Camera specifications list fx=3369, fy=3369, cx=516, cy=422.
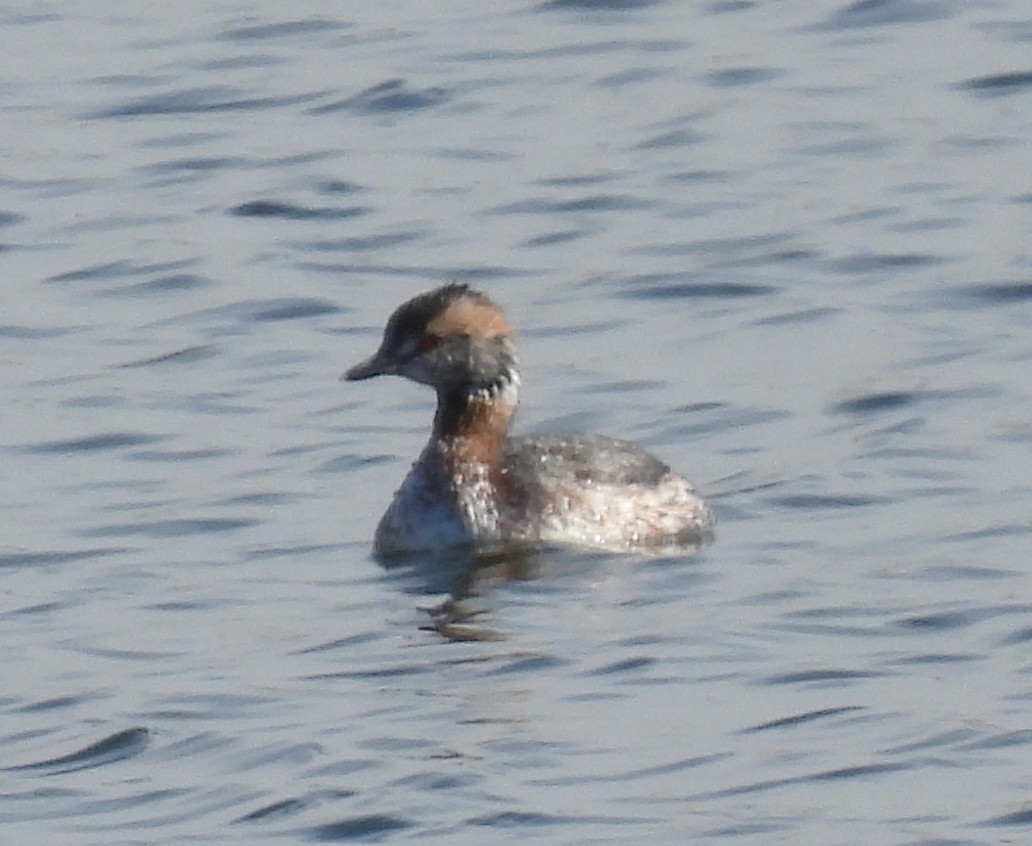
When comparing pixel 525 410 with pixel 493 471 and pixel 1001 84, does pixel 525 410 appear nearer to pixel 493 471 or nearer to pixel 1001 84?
pixel 493 471

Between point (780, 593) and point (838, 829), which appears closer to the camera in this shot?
point (838, 829)

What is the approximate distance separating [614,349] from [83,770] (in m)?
6.18

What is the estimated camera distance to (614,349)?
613 inches

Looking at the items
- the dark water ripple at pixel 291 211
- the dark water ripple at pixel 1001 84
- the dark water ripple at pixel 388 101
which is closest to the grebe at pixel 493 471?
the dark water ripple at pixel 291 211

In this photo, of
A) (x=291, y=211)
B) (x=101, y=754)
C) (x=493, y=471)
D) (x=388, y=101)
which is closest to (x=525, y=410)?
(x=493, y=471)

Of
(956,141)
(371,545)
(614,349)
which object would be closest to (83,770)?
(371,545)

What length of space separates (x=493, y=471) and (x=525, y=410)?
1911 mm

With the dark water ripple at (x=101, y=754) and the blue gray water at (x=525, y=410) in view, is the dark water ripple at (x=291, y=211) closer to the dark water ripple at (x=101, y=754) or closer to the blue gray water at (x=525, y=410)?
the blue gray water at (x=525, y=410)

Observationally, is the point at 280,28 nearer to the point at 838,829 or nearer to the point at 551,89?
the point at 551,89

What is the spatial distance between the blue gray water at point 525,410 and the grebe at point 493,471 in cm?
23

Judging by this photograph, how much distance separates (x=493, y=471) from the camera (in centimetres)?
1326

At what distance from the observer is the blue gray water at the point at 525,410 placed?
9.62 m

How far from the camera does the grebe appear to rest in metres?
12.9

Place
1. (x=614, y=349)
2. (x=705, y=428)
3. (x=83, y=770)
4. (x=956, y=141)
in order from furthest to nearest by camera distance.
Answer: (x=956, y=141) < (x=614, y=349) < (x=705, y=428) < (x=83, y=770)
